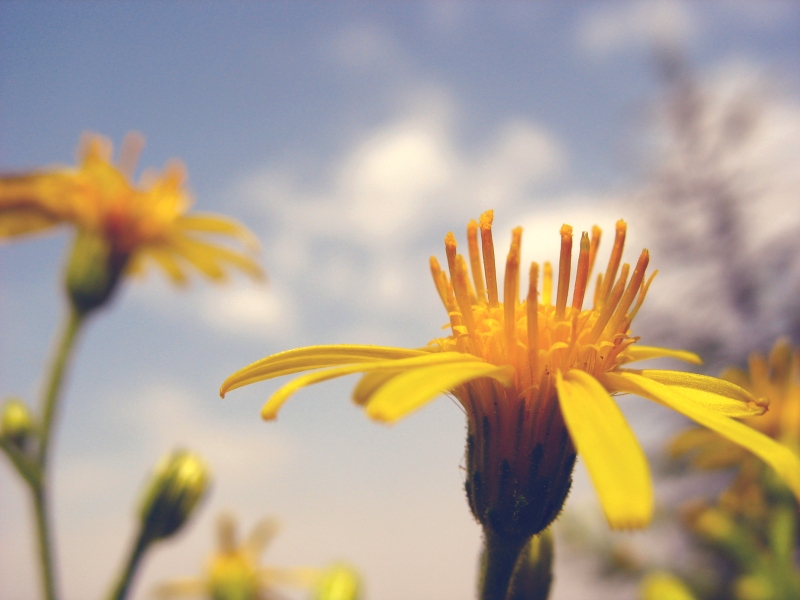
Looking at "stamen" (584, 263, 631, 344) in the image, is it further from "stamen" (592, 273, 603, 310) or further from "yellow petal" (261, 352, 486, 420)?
"yellow petal" (261, 352, 486, 420)

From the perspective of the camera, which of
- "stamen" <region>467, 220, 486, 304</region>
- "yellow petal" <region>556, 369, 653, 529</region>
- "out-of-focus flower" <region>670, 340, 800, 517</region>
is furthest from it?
"out-of-focus flower" <region>670, 340, 800, 517</region>

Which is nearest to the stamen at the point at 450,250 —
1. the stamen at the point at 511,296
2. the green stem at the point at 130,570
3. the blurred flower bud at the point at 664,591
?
the stamen at the point at 511,296

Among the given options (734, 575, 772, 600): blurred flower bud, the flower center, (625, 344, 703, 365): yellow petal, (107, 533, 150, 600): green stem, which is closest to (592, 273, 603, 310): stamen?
the flower center

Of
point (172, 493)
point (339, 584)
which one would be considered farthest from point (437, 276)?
point (172, 493)

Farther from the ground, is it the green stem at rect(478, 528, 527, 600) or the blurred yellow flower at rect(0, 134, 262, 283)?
the blurred yellow flower at rect(0, 134, 262, 283)

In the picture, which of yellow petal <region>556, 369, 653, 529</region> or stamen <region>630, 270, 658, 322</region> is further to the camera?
stamen <region>630, 270, 658, 322</region>

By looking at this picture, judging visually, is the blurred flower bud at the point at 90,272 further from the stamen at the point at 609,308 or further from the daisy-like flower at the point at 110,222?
the stamen at the point at 609,308

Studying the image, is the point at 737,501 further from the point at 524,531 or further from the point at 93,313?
the point at 93,313
